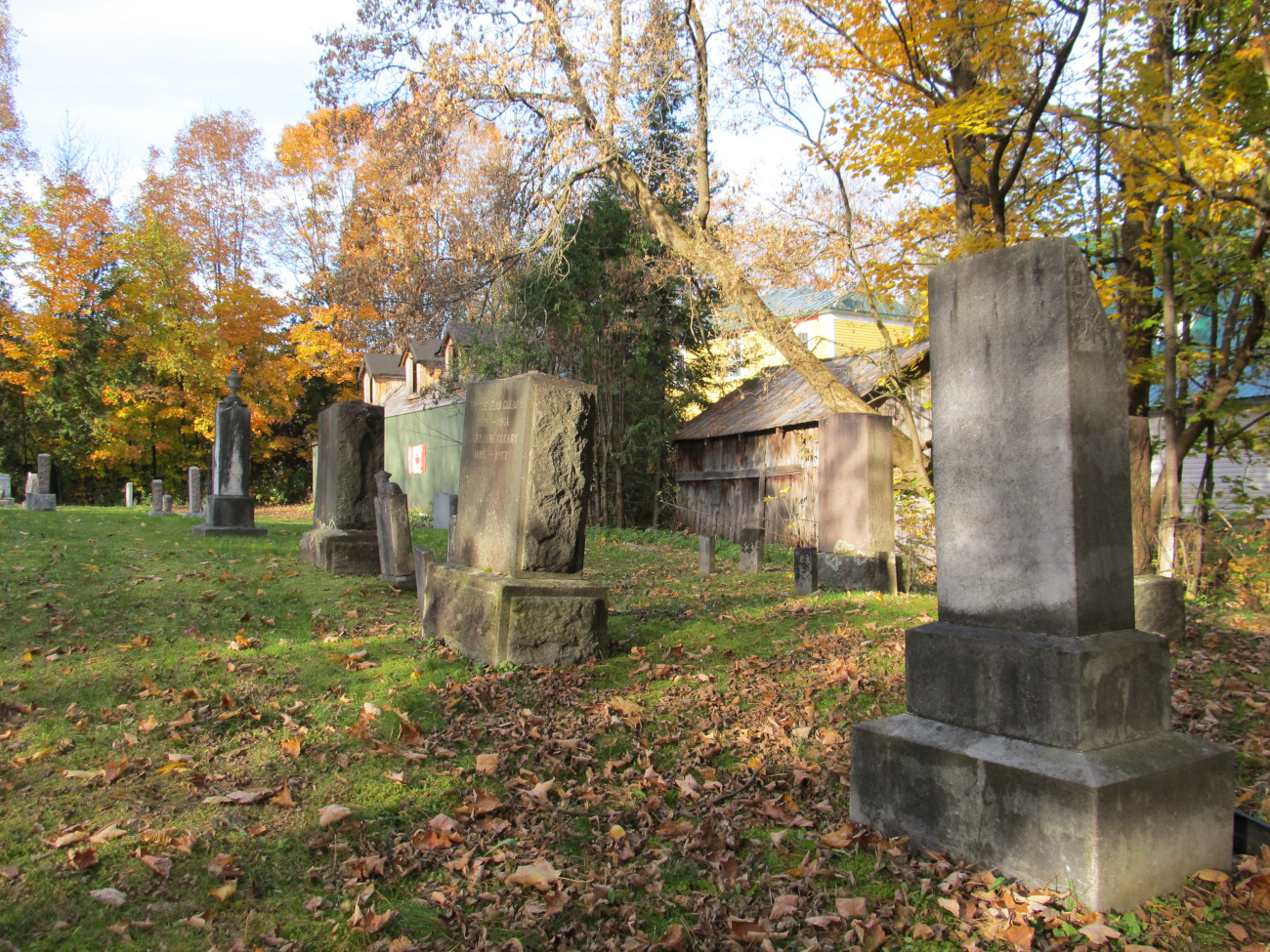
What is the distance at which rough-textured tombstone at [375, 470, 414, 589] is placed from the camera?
927cm

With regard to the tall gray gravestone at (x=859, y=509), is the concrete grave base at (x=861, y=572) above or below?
below

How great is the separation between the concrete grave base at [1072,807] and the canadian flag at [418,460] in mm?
24853

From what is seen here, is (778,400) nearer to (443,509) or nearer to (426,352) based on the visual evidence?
(443,509)

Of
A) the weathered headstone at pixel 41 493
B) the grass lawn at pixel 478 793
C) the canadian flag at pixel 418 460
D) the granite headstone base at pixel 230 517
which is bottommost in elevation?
the grass lawn at pixel 478 793

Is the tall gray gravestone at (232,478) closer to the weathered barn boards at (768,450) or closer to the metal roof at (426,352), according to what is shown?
the weathered barn boards at (768,450)

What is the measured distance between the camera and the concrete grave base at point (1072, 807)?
2910mm

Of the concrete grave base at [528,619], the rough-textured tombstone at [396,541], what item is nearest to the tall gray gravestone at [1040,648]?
the concrete grave base at [528,619]

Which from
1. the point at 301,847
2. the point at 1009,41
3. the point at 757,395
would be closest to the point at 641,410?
the point at 757,395

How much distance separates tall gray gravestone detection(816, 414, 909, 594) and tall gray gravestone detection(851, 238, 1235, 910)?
6.39 meters

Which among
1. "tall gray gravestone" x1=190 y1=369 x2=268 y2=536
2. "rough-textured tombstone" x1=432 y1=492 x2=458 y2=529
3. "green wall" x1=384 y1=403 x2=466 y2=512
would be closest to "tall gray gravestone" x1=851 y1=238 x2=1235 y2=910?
"tall gray gravestone" x1=190 y1=369 x2=268 y2=536

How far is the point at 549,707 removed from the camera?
5.25 metres

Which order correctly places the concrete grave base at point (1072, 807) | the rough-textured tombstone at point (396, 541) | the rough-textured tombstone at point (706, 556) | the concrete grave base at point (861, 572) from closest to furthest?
the concrete grave base at point (1072, 807) < the rough-textured tombstone at point (396, 541) < the concrete grave base at point (861, 572) < the rough-textured tombstone at point (706, 556)

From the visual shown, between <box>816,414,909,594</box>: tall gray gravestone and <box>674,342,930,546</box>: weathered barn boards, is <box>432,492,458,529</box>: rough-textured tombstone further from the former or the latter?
<box>816,414,909,594</box>: tall gray gravestone

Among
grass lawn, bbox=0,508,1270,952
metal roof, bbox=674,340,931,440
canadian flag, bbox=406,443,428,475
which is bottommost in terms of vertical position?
grass lawn, bbox=0,508,1270,952
